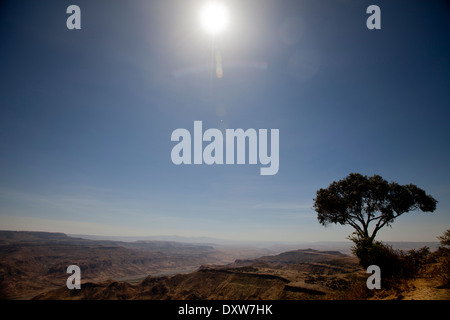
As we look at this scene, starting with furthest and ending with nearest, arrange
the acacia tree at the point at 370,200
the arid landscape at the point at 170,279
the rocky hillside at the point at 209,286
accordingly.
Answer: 1. the rocky hillside at the point at 209,286
2. the arid landscape at the point at 170,279
3. the acacia tree at the point at 370,200

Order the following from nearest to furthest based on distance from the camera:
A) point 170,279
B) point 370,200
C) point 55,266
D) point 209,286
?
1. point 370,200
2. point 209,286
3. point 170,279
4. point 55,266

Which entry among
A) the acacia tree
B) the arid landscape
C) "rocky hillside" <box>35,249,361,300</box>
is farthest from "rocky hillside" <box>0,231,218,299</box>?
the acacia tree

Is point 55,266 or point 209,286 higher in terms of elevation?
point 209,286

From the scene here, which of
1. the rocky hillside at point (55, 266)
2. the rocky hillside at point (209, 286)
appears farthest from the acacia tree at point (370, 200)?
the rocky hillside at point (55, 266)

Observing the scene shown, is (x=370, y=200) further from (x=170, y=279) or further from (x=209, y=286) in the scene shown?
(x=170, y=279)

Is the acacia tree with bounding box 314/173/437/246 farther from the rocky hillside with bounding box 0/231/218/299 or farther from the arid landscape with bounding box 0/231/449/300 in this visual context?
the rocky hillside with bounding box 0/231/218/299

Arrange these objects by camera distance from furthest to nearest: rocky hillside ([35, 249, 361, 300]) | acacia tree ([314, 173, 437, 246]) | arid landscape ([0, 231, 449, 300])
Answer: rocky hillside ([35, 249, 361, 300]) < arid landscape ([0, 231, 449, 300]) < acacia tree ([314, 173, 437, 246])

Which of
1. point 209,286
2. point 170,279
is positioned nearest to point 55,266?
point 170,279

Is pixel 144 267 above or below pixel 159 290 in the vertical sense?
below

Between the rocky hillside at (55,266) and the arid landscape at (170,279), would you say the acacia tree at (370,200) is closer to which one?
the arid landscape at (170,279)

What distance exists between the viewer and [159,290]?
3017 inches
